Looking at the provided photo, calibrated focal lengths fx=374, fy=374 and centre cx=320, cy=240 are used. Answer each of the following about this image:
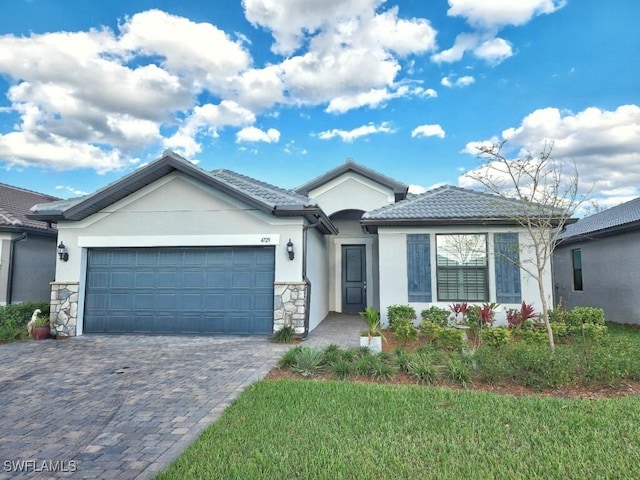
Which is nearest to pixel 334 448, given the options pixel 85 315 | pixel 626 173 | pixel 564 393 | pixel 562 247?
pixel 564 393

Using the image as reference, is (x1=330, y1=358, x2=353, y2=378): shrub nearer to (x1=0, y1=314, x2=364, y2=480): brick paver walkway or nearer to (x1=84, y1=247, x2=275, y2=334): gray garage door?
(x1=0, y1=314, x2=364, y2=480): brick paver walkway

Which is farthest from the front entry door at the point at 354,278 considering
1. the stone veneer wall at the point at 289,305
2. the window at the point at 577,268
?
the window at the point at 577,268

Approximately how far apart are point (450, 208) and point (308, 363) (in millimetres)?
6716

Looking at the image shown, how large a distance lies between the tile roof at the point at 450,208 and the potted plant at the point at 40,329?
9.03 metres

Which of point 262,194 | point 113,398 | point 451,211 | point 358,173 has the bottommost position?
point 113,398

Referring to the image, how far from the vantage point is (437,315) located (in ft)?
32.8

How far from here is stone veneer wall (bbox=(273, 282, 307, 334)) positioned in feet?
30.8

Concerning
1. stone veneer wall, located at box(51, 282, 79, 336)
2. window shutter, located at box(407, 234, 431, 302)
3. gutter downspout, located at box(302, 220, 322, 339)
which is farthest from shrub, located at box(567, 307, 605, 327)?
stone veneer wall, located at box(51, 282, 79, 336)

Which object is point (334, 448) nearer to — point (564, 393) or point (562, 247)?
point (564, 393)

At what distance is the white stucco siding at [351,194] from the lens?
14.8m

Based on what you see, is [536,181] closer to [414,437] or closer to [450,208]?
[450,208]

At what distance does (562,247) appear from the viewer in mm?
15492

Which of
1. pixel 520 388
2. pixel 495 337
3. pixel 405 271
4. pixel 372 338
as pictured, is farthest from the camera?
pixel 405 271

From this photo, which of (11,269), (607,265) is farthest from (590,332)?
(11,269)
